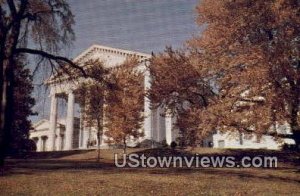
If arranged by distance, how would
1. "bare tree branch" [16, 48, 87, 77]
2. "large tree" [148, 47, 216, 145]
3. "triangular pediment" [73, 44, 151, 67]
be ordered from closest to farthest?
"bare tree branch" [16, 48, 87, 77], "large tree" [148, 47, 216, 145], "triangular pediment" [73, 44, 151, 67]

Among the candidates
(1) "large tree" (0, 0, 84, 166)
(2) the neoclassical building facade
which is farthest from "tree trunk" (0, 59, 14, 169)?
(2) the neoclassical building facade

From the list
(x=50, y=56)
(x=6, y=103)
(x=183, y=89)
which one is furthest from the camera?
(x=183, y=89)

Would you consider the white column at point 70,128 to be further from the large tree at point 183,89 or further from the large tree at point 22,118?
the large tree at point 183,89

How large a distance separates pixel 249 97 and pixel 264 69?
1697 mm

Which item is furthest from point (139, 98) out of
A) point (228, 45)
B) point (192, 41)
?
point (228, 45)

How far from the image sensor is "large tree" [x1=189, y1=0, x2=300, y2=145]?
63.4 feet

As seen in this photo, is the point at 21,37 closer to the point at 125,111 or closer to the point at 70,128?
the point at 125,111

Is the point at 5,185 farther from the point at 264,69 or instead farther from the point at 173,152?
the point at 173,152

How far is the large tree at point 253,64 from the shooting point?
19328 millimetres

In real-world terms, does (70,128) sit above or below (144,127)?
above

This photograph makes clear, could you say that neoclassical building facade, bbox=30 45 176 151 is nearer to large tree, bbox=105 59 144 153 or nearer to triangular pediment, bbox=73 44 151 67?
triangular pediment, bbox=73 44 151 67

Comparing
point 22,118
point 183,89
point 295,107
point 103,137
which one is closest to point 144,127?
point 103,137

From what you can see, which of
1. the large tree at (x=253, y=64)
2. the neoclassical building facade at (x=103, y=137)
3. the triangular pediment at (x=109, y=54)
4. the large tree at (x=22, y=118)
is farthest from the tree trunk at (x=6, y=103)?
the triangular pediment at (x=109, y=54)

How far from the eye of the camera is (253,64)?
20234mm
